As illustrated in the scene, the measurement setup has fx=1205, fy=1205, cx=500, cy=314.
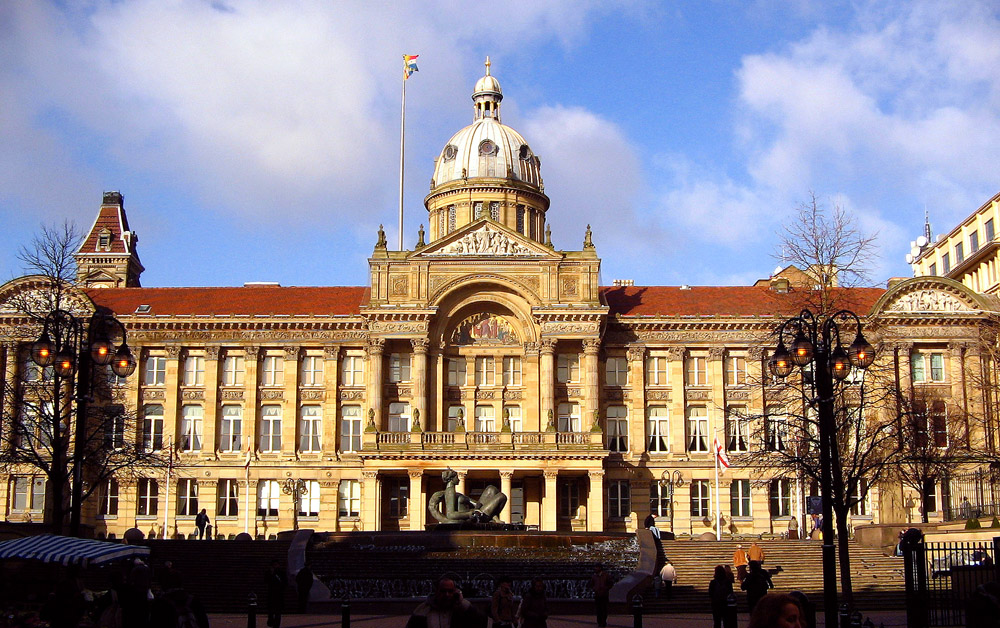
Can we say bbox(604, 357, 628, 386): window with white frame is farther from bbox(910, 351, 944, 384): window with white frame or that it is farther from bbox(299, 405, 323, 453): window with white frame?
bbox(299, 405, 323, 453): window with white frame

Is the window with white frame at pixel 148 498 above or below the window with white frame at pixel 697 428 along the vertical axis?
below

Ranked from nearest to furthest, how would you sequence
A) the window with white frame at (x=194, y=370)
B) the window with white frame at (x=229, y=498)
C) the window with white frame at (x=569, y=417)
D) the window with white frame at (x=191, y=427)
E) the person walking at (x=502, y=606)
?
the person walking at (x=502, y=606) < the window with white frame at (x=229, y=498) < the window with white frame at (x=569, y=417) < the window with white frame at (x=191, y=427) < the window with white frame at (x=194, y=370)

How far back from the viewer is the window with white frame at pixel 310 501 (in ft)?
227

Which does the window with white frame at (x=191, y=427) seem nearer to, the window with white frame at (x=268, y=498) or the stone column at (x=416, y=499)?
the window with white frame at (x=268, y=498)

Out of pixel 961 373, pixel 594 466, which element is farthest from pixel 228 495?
pixel 961 373

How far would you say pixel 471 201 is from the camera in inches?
3211

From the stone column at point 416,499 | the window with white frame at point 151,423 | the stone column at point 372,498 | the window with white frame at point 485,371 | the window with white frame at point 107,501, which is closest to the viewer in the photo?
the stone column at point 416,499

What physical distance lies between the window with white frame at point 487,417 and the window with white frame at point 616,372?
6.92 meters

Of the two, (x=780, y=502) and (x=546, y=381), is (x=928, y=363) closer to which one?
(x=780, y=502)

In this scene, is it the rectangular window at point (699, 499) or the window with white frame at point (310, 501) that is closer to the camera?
the rectangular window at point (699, 499)

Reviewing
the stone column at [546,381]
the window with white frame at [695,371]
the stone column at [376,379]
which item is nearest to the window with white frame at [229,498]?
the stone column at [376,379]

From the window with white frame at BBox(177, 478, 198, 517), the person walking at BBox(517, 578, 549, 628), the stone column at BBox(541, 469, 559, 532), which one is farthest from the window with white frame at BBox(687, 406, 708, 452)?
the person walking at BBox(517, 578, 549, 628)

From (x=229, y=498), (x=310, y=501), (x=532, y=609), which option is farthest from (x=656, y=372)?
(x=532, y=609)

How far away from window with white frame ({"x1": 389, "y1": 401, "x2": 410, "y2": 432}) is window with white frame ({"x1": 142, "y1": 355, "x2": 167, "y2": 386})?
14.0 m
